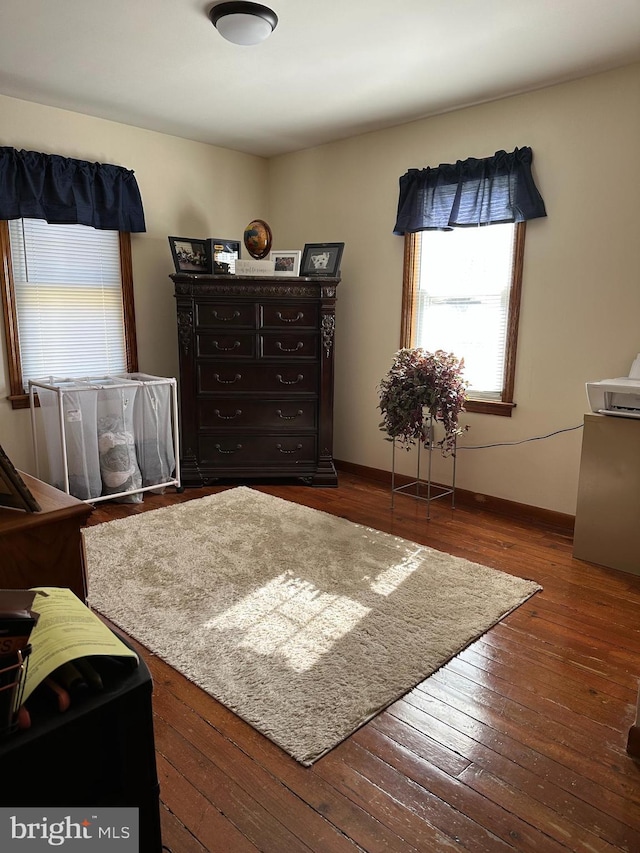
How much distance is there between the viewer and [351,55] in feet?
9.71

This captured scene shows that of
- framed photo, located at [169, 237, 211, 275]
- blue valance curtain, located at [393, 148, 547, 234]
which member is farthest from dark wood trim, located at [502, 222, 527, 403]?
framed photo, located at [169, 237, 211, 275]

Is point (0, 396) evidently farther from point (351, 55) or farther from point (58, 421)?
point (351, 55)

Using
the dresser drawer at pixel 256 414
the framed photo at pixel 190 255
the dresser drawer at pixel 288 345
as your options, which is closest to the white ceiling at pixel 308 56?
the framed photo at pixel 190 255

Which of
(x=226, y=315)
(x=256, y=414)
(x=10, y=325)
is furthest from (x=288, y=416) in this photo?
(x=10, y=325)

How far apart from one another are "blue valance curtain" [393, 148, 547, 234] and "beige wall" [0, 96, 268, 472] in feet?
5.01

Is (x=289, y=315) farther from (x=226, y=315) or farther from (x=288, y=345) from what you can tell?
Result: (x=226, y=315)

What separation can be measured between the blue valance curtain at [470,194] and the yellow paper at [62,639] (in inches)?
129

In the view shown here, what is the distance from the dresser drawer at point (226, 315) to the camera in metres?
4.09

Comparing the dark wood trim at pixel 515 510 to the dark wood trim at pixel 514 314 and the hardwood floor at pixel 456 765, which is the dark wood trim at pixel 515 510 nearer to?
the dark wood trim at pixel 514 314

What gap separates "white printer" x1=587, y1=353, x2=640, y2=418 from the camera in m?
2.81

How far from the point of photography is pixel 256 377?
4195 mm

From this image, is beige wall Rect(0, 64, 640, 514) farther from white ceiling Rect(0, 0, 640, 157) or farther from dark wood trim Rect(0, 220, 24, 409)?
white ceiling Rect(0, 0, 640, 157)

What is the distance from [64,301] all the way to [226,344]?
1.11 meters

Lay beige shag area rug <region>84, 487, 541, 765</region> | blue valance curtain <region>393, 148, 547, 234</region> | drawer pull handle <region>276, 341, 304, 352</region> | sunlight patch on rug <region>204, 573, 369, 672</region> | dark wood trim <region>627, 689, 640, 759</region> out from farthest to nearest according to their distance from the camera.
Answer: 1. drawer pull handle <region>276, 341, 304, 352</region>
2. blue valance curtain <region>393, 148, 547, 234</region>
3. sunlight patch on rug <region>204, 573, 369, 672</region>
4. beige shag area rug <region>84, 487, 541, 765</region>
5. dark wood trim <region>627, 689, 640, 759</region>
